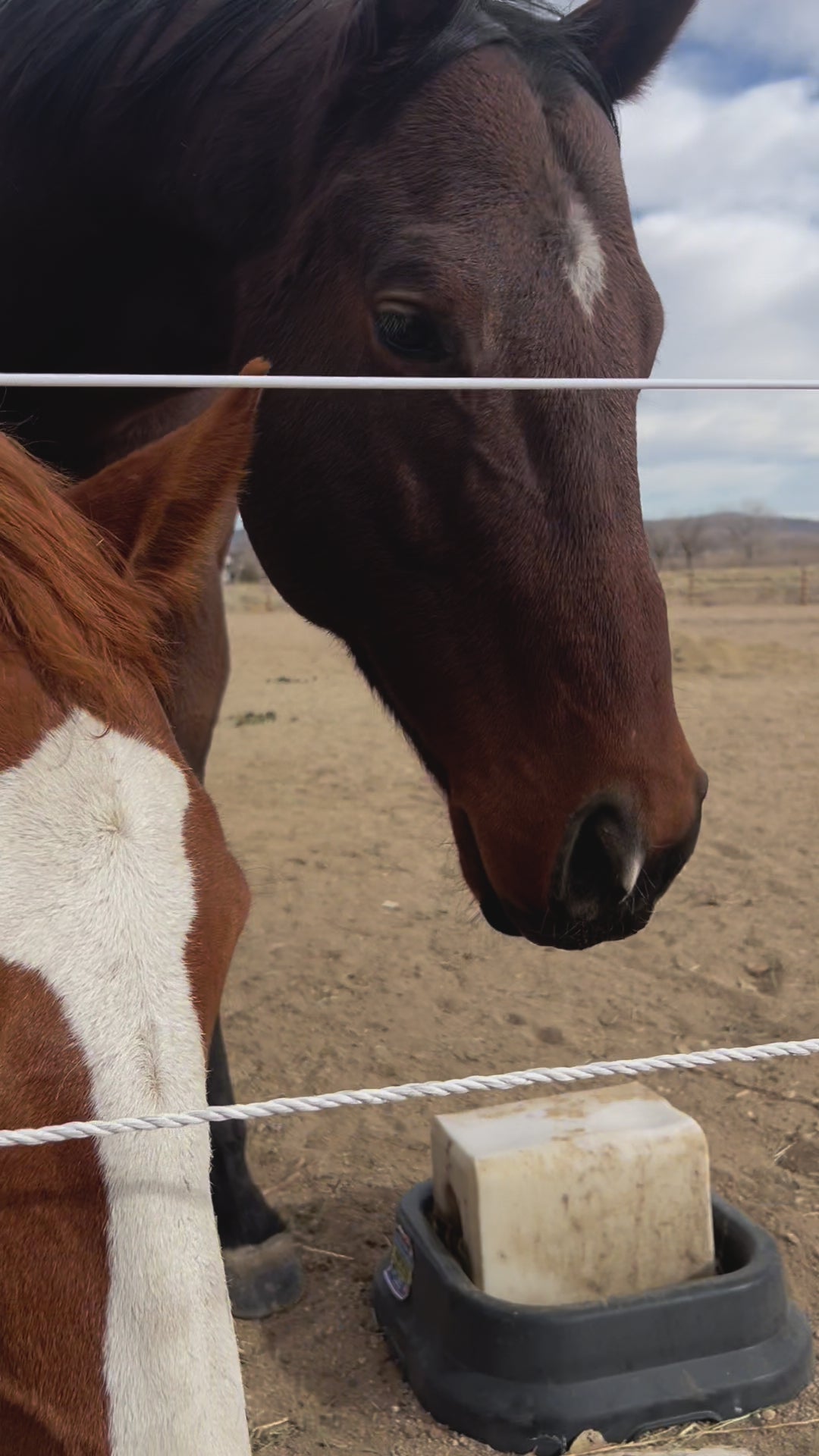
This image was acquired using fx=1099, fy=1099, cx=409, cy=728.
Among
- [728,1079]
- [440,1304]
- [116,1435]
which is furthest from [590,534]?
[728,1079]

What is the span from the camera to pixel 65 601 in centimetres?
109

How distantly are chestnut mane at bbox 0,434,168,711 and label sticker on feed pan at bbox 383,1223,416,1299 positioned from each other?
4.89 feet

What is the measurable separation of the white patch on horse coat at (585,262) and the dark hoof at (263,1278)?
6.79ft

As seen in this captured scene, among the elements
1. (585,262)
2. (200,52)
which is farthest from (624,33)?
(200,52)

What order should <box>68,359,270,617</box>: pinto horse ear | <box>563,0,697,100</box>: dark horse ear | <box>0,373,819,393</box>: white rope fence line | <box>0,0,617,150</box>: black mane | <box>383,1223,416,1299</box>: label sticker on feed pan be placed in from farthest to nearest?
<box>383,1223,416,1299</box>: label sticker on feed pan < <box>563,0,697,100</box>: dark horse ear < <box>0,0,617,150</box>: black mane < <box>0,373,819,393</box>: white rope fence line < <box>68,359,270,617</box>: pinto horse ear

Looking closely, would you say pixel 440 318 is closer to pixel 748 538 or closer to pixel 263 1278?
pixel 263 1278

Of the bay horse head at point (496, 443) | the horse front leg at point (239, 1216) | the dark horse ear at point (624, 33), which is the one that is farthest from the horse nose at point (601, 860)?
the dark horse ear at point (624, 33)

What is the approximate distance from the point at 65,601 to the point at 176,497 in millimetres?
259

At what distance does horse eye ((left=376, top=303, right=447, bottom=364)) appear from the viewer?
1759mm

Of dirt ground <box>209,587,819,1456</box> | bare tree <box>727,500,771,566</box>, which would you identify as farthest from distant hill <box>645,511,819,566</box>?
dirt ground <box>209,587,819,1456</box>

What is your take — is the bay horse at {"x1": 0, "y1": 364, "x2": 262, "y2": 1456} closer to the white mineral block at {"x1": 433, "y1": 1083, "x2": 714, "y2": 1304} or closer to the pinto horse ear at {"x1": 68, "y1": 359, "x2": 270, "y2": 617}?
the pinto horse ear at {"x1": 68, "y1": 359, "x2": 270, "y2": 617}

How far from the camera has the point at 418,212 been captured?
69.4 inches

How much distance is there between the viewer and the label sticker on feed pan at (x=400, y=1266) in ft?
7.17

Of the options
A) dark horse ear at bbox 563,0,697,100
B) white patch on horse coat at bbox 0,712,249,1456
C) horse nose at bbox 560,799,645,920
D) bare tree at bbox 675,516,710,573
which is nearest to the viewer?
white patch on horse coat at bbox 0,712,249,1456
